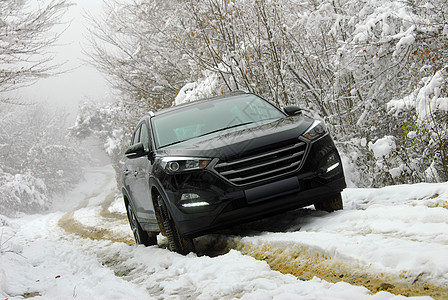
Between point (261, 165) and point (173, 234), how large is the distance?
1.30m

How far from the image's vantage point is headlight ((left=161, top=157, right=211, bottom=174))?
16.8ft

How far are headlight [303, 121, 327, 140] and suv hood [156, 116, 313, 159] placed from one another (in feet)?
0.17

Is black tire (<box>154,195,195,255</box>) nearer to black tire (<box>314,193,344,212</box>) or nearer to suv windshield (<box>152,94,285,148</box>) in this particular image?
suv windshield (<box>152,94,285,148</box>)

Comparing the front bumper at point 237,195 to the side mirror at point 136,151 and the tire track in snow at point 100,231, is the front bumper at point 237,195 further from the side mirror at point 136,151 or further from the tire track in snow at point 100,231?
the tire track in snow at point 100,231

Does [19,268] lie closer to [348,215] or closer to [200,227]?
[200,227]

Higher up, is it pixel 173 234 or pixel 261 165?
pixel 261 165

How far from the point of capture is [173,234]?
18.5 ft

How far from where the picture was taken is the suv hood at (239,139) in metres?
5.17

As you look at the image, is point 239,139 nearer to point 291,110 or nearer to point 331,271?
point 291,110

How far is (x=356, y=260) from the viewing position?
12.0 feet

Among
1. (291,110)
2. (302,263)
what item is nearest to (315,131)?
(291,110)

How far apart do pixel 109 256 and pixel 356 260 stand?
4.57 metres

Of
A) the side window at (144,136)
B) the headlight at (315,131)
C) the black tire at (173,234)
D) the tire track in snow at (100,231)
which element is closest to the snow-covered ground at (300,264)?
the black tire at (173,234)

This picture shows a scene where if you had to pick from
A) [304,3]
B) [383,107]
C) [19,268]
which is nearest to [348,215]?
[19,268]
